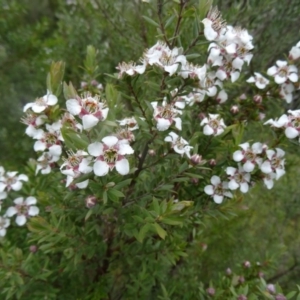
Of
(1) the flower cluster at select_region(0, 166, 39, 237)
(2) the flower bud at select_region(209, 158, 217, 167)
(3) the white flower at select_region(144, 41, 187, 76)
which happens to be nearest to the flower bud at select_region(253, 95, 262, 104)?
(2) the flower bud at select_region(209, 158, 217, 167)

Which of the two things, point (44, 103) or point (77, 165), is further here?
point (44, 103)

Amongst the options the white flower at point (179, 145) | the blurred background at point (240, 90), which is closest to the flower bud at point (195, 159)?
the white flower at point (179, 145)

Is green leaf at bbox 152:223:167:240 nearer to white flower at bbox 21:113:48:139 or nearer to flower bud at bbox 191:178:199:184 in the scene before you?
flower bud at bbox 191:178:199:184

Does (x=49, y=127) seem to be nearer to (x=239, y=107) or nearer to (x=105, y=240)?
(x=105, y=240)

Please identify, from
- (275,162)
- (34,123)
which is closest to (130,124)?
(34,123)

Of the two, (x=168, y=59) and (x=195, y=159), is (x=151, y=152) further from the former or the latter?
(x=168, y=59)
